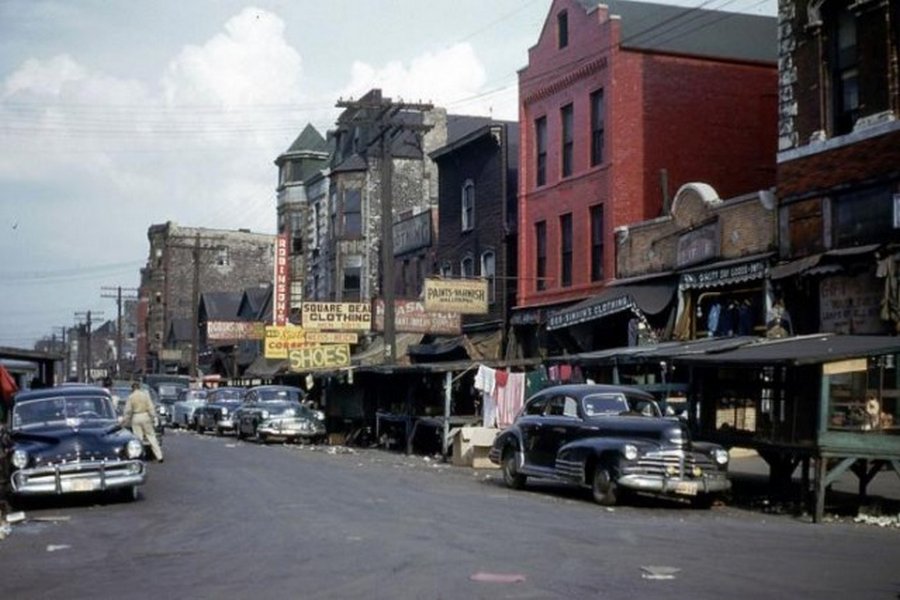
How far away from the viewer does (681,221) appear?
30.1 m

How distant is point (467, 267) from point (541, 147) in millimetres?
7230

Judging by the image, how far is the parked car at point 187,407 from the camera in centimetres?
4859

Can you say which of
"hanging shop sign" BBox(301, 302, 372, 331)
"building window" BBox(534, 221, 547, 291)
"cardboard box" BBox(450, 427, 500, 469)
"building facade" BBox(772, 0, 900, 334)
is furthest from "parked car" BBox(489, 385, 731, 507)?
"hanging shop sign" BBox(301, 302, 372, 331)

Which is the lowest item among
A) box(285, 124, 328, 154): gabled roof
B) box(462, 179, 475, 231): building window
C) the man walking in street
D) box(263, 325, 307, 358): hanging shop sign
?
the man walking in street

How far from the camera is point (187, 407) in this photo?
4928cm

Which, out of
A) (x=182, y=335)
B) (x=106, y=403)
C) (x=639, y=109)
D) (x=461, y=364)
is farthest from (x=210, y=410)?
(x=182, y=335)

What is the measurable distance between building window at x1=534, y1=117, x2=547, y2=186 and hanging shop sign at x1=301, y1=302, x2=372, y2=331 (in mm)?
8125

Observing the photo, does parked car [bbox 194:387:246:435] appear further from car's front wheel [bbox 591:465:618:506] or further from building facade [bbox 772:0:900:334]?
car's front wheel [bbox 591:465:618:506]

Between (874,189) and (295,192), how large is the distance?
5130 centimetres

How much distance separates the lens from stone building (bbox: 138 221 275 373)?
99.2m

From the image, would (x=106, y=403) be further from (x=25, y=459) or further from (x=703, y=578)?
(x=703, y=578)

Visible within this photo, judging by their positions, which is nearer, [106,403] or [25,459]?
[25,459]

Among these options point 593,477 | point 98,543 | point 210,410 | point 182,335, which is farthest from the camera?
point 182,335

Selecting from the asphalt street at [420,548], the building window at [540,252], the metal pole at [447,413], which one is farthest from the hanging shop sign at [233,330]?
the asphalt street at [420,548]
